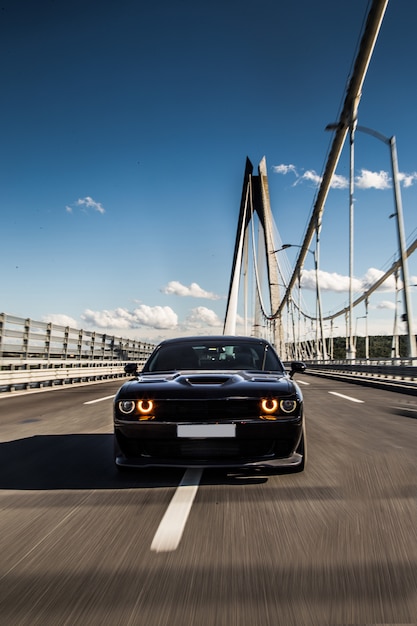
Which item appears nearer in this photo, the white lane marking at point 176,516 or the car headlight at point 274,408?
the white lane marking at point 176,516

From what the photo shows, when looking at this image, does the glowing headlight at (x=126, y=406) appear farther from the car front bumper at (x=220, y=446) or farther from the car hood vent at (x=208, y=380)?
the car hood vent at (x=208, y=380)

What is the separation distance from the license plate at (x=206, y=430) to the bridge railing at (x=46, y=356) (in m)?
10.5

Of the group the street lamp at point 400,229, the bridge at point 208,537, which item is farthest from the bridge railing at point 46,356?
the street lamp at point 400,229

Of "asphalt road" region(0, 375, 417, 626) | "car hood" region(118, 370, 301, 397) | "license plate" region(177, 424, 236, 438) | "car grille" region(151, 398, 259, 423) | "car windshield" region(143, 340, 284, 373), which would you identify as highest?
"car windshield" region(143, 340, 284, 373)

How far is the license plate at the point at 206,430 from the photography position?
11.7 ft

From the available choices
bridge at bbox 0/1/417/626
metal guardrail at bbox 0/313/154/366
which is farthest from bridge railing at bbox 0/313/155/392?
bridge at bbox 0/1/417/626

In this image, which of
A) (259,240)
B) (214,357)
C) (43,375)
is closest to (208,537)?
(214,357)

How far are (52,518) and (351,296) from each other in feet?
97.1

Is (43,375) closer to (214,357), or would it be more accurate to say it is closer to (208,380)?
(214,357)

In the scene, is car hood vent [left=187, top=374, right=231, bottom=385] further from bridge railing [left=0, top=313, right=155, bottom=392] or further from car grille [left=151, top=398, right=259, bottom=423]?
bridge railing [left=0, top=313, right=155, bottom=392]

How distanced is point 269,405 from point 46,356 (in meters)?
15.3

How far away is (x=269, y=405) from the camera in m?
3.68

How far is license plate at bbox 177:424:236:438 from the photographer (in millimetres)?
3572

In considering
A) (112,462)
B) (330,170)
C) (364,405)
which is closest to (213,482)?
(112,462)
